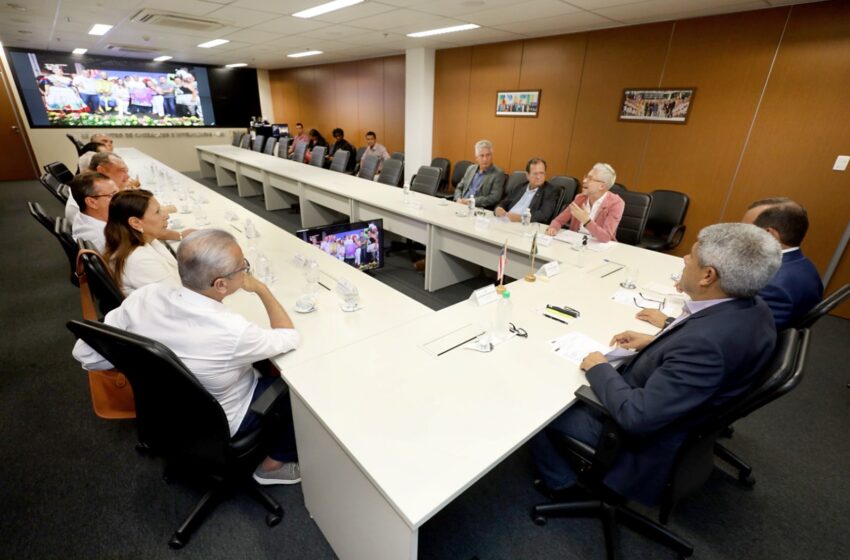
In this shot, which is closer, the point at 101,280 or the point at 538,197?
the point at 101,280

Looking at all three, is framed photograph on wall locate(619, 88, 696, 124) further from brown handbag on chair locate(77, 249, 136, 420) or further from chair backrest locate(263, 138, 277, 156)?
chair backrest locate(263, 138, 277, 156)

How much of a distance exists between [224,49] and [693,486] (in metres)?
9.19

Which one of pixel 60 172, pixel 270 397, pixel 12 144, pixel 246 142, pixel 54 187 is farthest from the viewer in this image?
pixel 246 142

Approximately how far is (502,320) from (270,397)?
0.99m

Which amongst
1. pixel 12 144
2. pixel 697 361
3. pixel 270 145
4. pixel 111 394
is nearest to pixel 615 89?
pixel 697 361

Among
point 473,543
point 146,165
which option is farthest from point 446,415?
point 146,165

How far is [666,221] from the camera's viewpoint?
4.18m

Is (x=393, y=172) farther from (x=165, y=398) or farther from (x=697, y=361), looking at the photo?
(x=697, y=361)

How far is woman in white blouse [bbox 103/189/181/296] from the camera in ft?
6.16

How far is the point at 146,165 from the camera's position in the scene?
6.05 m

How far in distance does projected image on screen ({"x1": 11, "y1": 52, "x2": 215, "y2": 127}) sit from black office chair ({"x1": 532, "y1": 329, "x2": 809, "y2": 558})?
479 inches

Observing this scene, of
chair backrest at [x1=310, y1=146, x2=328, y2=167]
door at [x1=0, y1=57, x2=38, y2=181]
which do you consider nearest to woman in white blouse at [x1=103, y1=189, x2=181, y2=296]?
chair backrest at [x1=310, y1=146, x2=328, y2=167]

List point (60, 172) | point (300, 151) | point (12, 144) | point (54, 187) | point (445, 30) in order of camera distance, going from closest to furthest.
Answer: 1. point (54, 187)
2. point (445, 30)
3. point (60, 172)
4. point (300, 151)
5. point (12, 144)

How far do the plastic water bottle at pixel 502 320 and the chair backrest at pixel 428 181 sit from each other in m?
3.38
